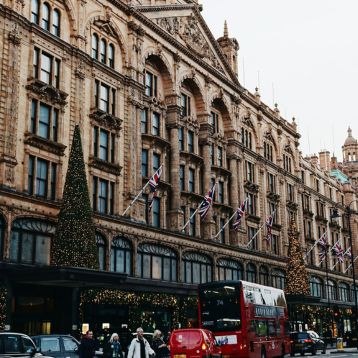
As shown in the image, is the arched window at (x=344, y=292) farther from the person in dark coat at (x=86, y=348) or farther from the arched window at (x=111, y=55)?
the person in dark coat at (x=86, y=348)

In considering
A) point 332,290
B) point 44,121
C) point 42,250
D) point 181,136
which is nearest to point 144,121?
point 181,136

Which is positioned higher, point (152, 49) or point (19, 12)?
point (152, 49)

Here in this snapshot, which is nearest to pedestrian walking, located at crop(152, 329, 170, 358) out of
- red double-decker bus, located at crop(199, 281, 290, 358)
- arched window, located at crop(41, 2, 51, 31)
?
red double-decker bus, located at crop(199, 281, 290, 358)

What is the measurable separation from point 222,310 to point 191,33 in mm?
33127

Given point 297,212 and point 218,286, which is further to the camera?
point 297,212

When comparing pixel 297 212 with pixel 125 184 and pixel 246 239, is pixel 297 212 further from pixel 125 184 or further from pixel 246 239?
pixel 125 184

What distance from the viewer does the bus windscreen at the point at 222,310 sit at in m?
30.0

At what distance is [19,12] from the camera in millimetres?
36344

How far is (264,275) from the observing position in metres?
64.1

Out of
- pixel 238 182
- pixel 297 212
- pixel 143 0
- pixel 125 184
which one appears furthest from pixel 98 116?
pixel 297 212

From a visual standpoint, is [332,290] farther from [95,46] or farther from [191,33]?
[95,46]

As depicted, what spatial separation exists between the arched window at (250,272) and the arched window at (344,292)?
1190 inches

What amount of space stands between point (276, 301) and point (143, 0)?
28.5 m

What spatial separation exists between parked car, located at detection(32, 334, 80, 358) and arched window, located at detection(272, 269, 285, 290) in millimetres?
44027
